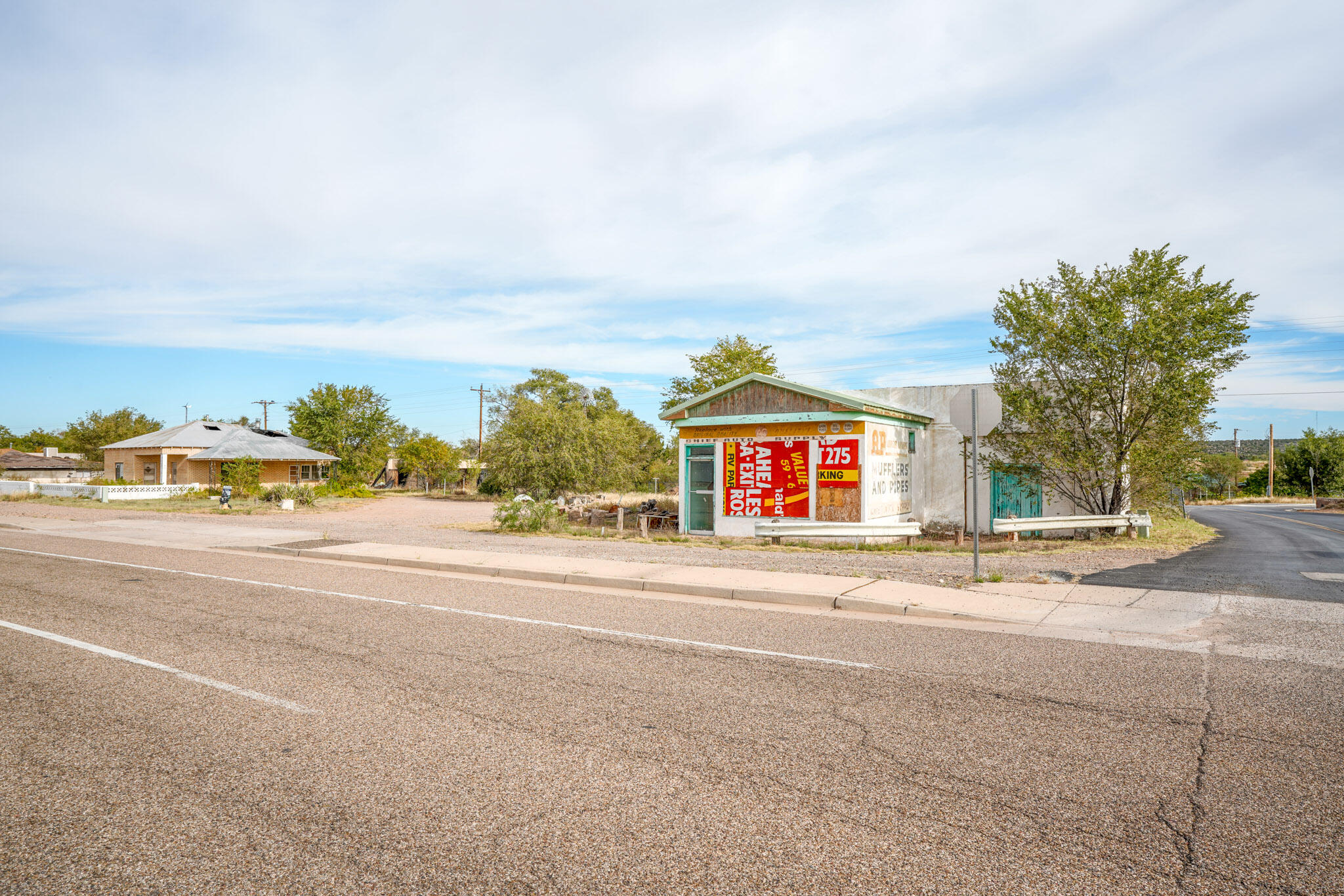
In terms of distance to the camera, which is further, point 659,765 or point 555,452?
point 555,452

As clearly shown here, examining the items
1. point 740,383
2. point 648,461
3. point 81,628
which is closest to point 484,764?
point 81,628

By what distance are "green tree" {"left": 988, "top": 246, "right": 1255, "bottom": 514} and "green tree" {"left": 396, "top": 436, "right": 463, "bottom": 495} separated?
44.5m

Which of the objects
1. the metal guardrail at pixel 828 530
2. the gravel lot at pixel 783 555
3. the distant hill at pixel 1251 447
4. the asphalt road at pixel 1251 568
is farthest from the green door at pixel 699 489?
the distant hill at pixel 1251 447

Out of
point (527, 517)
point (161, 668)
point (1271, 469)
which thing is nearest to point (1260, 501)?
point (1271, 469)

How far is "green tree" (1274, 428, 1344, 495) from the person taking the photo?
197 feet

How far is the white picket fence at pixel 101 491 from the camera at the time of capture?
37.9 m

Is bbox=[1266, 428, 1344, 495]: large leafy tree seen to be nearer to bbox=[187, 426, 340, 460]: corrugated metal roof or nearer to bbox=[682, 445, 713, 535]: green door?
bbox=[682, 445, 713, 535]: green door

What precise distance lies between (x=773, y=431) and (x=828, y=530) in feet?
12.0

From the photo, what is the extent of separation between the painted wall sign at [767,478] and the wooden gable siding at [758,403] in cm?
82

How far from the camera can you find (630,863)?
3.43 meters

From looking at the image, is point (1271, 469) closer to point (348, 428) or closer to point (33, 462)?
point (348, 428)

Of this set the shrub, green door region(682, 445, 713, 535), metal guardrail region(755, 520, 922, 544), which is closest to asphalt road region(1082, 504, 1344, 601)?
metal guardrail region(755, 520, 922, 544)

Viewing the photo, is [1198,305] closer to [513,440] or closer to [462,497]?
[513,440]

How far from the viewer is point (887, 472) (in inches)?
794
